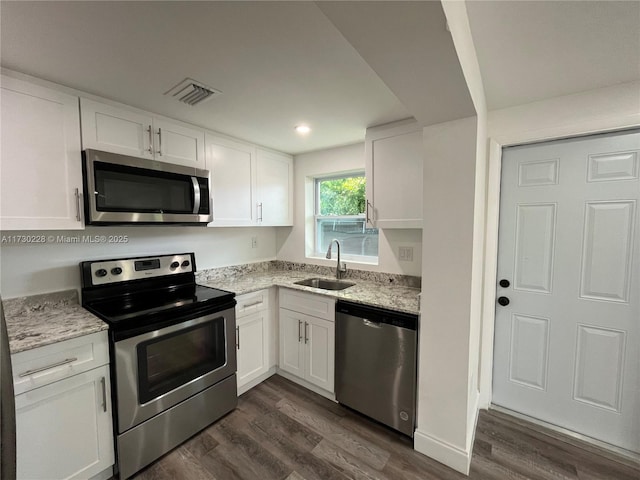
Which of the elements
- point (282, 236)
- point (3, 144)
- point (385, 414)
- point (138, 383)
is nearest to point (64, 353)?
point (138, 383)

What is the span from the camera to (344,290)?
229 centimetres

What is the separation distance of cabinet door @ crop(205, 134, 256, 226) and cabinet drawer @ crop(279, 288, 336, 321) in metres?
0.81

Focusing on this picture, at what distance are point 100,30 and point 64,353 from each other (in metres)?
1.50

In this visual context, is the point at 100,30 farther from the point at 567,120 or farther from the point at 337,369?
the point at 567,120

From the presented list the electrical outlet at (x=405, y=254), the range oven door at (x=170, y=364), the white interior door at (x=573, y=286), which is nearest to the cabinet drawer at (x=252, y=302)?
the range oven door at (x=170, y=364)

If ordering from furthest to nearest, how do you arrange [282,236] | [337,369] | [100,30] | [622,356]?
[282,236] < [337,369] < [622,356] < [100,30]

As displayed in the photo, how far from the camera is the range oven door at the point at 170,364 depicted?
1572 mm

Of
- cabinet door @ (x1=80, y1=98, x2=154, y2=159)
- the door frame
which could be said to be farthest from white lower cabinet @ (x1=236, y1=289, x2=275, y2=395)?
the door frame

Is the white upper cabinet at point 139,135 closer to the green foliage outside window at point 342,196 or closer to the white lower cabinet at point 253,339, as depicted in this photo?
the white lower cabinet at point 253,339

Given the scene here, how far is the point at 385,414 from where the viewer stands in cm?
193

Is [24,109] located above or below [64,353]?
above

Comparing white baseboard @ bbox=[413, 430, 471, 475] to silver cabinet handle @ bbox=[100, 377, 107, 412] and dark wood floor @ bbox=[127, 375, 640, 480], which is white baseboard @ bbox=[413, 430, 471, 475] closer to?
dark wood floor @ bbox=[127, 375, 640, 480]

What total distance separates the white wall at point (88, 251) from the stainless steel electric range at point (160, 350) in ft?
0.41

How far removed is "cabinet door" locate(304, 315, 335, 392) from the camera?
2215 millimetres
